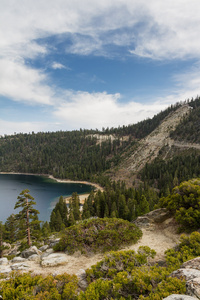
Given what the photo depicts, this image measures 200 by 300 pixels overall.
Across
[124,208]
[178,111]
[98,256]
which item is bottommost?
[124,208]

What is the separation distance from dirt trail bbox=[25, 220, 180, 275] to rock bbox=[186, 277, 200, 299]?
26.0ft

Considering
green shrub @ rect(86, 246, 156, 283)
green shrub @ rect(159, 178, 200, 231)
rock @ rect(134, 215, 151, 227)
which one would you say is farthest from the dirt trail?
green shrub @ rect(86, 246, 156, 283)

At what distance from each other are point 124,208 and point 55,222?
2293cm

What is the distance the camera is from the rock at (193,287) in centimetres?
685

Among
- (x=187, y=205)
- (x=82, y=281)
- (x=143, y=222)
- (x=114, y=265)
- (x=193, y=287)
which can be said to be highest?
(x=193, y=287)

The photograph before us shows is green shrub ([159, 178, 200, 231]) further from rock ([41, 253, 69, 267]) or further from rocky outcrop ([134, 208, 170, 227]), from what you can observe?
rock ([41, 253, 69, 267])

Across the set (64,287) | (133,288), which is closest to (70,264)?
(64,287)

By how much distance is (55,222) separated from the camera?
52.1m

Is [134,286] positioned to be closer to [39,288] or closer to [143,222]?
[39,288]


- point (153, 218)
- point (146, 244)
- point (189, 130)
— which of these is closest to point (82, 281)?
point (146, 244)

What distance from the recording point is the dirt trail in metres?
14.2

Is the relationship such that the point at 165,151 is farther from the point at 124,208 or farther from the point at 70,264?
the point at 70,264

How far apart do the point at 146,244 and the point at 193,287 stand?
39.9 ft

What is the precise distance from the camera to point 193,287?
7.05m
